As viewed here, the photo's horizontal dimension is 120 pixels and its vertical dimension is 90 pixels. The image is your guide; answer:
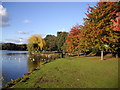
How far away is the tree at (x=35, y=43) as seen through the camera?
51406 mm

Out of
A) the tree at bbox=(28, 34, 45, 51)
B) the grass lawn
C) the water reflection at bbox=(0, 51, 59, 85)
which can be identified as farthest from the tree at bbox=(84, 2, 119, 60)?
the tree at bbox=(28, 34, 45, 51)

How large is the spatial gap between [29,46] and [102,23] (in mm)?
44103

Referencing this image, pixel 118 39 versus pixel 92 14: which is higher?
pixel 92 14

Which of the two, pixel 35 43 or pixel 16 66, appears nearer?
pixel 16 66

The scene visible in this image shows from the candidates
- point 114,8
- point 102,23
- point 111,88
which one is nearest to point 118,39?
point 102,23

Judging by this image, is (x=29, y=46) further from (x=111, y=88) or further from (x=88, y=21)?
(x=111, y=88)

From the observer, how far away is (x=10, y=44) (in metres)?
103

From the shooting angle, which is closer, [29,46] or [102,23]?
[102,23]

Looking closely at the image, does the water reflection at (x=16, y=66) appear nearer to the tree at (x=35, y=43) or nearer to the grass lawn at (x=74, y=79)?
the grass lawn at (x=74, y=79)

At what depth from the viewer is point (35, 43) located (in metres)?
52.2

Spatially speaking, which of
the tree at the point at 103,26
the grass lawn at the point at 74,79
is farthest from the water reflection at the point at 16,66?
the tree at the point at 103,26

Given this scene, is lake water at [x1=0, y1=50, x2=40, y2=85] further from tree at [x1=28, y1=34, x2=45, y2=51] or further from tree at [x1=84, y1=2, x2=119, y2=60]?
tree at [x1=28, y1=34, x2=45, y2=51]

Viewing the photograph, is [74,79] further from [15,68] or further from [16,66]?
[16,66]

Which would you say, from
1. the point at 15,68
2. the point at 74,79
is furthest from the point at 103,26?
the point at 15,68
